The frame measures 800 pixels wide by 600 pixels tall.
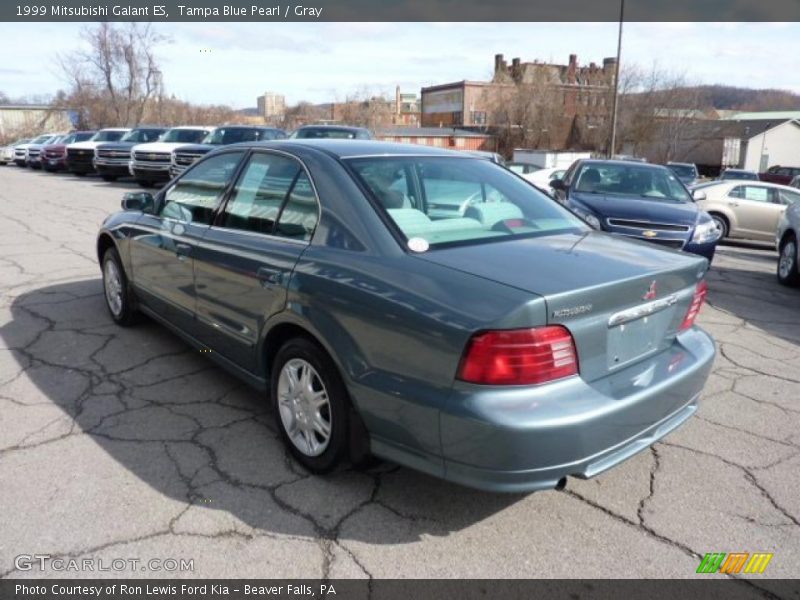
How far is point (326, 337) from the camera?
2.87 m

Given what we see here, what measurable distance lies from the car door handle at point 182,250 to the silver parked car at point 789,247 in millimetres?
7720

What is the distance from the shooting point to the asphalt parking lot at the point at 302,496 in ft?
8.50

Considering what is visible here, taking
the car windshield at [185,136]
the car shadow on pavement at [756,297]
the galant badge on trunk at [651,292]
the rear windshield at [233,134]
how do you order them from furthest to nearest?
the car windshield at [185,136] < the rear windshield at [233,134] < the car shadow on pavement at [756,297] < the galant badge on trunk at [651,292]

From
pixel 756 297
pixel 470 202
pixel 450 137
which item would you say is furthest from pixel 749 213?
pixel 450 137

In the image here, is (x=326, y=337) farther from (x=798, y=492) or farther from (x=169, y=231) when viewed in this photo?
(x=798, y=492)

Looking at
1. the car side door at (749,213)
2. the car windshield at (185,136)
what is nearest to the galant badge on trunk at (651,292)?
Answer: the car side door at (749,213)

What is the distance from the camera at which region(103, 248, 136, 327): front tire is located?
5203mm

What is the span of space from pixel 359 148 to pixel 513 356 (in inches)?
68.5

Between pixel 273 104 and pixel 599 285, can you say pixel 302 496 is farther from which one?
pixel 273 104

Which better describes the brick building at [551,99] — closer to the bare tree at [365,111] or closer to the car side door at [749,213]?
the bare tree at [365,111]

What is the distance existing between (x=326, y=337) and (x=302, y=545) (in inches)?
35.1

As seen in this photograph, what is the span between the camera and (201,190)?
4.24 metres
